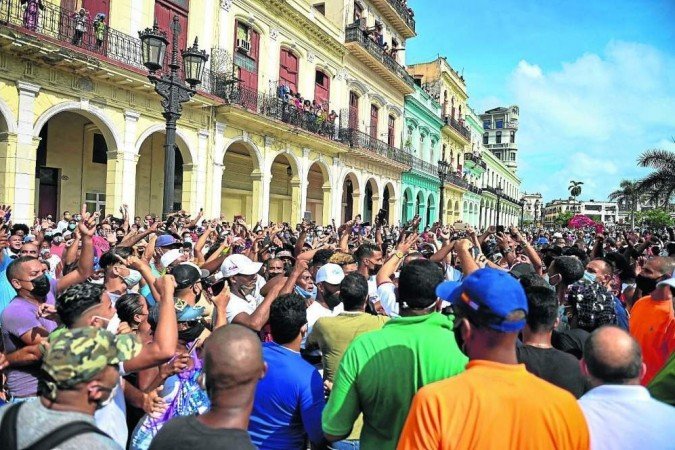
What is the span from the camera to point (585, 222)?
3653 cm

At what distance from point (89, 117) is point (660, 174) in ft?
67.3

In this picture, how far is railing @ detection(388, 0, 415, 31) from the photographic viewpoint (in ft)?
88.5

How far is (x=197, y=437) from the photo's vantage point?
1.60 metres

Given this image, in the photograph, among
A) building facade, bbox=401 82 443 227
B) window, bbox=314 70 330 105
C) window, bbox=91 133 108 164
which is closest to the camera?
window, bbox=91 133 108 164

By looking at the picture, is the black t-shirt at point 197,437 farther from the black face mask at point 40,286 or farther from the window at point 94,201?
the window at point 94,201

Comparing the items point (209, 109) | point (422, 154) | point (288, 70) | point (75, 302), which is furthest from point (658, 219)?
point (75, 302)

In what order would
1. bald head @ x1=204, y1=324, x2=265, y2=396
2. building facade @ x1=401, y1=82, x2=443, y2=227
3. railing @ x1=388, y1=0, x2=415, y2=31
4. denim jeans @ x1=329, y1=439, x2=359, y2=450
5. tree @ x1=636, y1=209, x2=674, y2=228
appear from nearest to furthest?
1. bald head @ x1=204, y1=324, x2=265, y2=396
2. denim jeans @ x1=329, y1=439, x2=359, y2=450
3. railing @ x1=388, y1=0, x2=415, y2=31
4. building facade @ x1=401, y1=82, x2=443, y2=227
5. tree @ x1=636, y1=209, x2=674, y2=228

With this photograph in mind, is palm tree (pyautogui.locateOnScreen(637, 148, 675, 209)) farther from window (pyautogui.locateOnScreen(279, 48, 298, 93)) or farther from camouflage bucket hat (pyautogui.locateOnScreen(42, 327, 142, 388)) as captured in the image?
camouflage bucket hat (pyautogui.locateOnScreen(42, 327, 142, 388))

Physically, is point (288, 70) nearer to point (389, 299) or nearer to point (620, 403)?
point (389, 299)

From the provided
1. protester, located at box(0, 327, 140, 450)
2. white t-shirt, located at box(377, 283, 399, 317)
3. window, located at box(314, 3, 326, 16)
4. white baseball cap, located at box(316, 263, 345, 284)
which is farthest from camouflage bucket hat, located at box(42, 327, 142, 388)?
window, located at box(314, 3, 326, 16)

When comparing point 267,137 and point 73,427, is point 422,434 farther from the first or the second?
point 267,137

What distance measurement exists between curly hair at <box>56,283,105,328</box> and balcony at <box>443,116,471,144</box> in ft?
117

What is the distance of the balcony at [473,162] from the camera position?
141 feet

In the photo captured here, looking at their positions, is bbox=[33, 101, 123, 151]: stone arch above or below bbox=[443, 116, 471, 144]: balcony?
below
